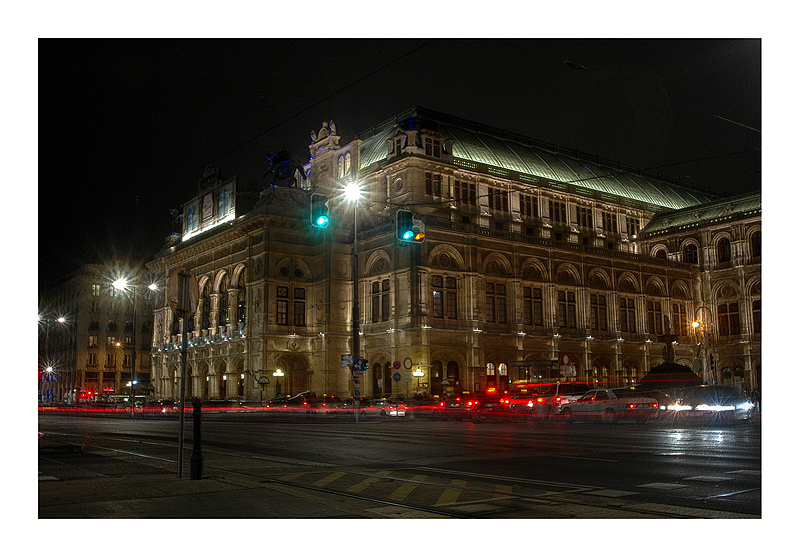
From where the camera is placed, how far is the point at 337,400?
54.8 meters

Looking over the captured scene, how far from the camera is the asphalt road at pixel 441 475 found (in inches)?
360

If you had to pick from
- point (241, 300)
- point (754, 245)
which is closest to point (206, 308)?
point (241, 300)

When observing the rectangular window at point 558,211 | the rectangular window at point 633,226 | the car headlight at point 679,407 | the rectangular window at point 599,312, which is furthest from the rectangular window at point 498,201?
the car headlight at point 679,407

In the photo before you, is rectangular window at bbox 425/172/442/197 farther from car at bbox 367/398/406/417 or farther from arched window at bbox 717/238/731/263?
arched window at bbox 717/238/731/263

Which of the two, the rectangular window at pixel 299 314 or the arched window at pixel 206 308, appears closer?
the rectangular window at pixel 299 314

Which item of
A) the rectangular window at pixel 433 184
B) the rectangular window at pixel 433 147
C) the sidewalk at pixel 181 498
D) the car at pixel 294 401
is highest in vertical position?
the rectangular window at pixel 433 147

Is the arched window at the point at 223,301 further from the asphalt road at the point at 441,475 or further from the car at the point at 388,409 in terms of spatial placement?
the asphalt road at the point at 441,475

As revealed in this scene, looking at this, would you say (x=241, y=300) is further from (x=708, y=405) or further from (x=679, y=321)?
(x=708, y=405)

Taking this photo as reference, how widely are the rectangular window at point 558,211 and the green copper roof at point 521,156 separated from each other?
2400mm

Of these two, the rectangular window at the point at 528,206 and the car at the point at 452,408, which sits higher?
the rectangular window at the point at 528,206

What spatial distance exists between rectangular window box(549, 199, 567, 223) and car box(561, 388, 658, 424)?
39646mm

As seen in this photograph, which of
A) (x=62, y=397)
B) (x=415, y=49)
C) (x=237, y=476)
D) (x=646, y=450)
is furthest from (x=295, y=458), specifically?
(x=62, y=397)

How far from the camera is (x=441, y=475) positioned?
12711 millimetres

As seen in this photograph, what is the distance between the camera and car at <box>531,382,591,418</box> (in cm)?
3619
